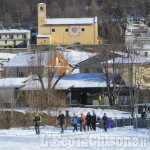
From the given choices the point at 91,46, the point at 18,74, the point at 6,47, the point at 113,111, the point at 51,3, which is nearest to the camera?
the point at 113,111

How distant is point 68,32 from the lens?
8150 cm

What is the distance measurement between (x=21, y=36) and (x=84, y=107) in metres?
53.1

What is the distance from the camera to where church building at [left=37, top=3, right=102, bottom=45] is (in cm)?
8050

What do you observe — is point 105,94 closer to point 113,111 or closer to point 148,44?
point 113,111

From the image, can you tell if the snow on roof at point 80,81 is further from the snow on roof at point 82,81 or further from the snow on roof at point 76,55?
the snow on roof at point 76,55

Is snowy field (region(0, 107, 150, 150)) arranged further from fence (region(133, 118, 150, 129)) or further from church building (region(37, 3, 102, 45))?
church building (region(37, 3, 102, 45))

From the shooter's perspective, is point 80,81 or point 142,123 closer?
point 142,123

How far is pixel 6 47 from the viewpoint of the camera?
86500 mm

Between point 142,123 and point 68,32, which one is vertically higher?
point 68,32

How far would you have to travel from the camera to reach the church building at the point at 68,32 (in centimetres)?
8050

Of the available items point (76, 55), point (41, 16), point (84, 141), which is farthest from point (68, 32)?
point (84, 141)

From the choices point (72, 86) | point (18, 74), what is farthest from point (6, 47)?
point (72, 86)

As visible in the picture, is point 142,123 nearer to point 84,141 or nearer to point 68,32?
point 84,141

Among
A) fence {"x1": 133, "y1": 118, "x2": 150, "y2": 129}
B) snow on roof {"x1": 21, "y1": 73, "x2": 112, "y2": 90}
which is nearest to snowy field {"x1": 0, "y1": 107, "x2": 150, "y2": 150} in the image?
fence {"x1": 133, "y1": 118, "x2": 150, "y2": 129}
